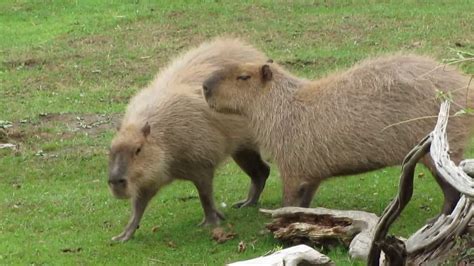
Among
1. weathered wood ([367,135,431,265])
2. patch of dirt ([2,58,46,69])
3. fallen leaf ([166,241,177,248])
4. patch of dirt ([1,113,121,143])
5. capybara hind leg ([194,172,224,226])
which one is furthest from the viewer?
patch of dirt ([2,58,46,69])

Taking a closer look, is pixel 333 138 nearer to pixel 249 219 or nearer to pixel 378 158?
pixel 378 158

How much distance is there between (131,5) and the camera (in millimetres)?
18656

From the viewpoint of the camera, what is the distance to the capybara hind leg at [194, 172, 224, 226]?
8188mm

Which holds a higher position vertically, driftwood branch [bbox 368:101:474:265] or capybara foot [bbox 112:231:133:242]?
driftwood branch [bbox 368:101:474:265]

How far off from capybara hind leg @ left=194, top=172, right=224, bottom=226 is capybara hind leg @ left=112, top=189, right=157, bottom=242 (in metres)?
0.37

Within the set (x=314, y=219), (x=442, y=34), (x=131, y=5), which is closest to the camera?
(x=314, y=219)

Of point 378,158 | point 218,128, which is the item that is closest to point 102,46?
point 218,128

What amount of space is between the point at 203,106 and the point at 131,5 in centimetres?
1079

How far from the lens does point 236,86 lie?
7.98 metres

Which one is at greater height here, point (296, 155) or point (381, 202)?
point (296, 155)

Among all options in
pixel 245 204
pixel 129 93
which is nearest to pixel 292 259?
pixel 245 204

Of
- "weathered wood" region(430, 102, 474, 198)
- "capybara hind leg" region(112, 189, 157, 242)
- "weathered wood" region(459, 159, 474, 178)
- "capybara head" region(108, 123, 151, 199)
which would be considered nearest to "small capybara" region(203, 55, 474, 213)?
"capybara head" region(108, 123, 151, 199)

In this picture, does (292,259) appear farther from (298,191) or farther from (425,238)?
(298,191)

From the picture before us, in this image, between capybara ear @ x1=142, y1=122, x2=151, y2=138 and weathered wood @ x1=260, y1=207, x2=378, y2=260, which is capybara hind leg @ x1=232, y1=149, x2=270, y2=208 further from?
weathered wood @ x1=260, y1=207, x2=378, y2=260
